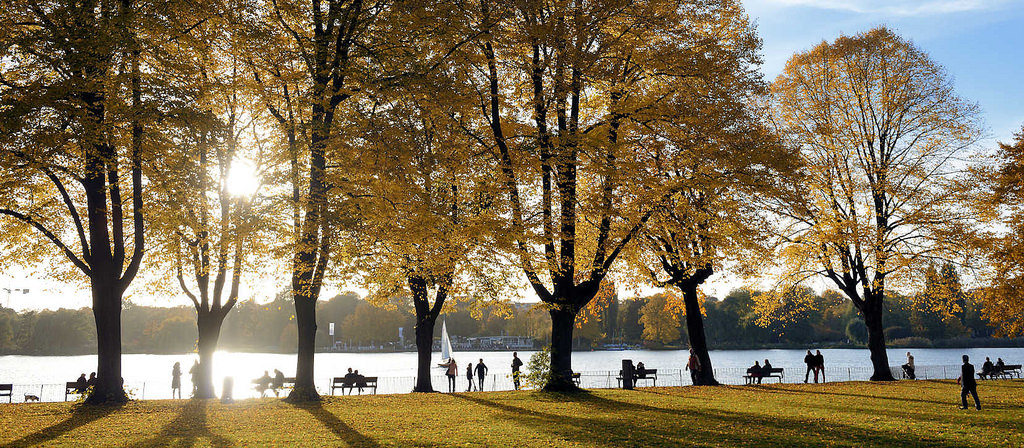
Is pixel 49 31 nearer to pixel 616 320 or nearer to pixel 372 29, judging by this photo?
pixel 372 29

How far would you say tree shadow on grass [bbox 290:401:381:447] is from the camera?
10.8 metres

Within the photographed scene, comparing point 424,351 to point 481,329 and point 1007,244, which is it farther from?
point 481,329

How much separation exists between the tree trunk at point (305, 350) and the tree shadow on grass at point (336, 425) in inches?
23.1

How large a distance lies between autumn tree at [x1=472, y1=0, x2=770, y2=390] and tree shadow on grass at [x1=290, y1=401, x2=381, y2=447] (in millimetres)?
6171

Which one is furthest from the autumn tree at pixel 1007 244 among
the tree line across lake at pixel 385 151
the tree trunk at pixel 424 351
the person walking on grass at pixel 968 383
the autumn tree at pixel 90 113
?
the autumn tree at pixel 90 113

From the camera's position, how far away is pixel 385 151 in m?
16.3

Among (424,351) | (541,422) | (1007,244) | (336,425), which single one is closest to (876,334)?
(1007,244)

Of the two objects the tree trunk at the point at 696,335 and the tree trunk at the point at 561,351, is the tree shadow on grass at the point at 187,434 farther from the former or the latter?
the tree trunk at the point at 696,335

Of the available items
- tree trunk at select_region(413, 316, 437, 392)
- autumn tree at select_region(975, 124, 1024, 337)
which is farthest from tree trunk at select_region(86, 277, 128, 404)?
autumn tree at select_region(975, 124, 1024, 337)

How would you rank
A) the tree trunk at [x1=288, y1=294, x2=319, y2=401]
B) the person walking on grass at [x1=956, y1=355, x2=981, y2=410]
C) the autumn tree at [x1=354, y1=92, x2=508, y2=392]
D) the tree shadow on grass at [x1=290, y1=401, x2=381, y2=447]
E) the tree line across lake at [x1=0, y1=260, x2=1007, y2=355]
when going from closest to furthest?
the tree shadow on grass at [x1=290, y1=401, x2=381, y2=447] → the person walking on grass at [x1=956, y1=355, x2=981, y2=410] → the autumn tree at [x1=354, y1=92, x2=508, y2=392] → the tree trunk at [x1=288, y1=294, x2=319, y2=401] → the tree line across lake at [x1=0, y1=260, x2=1007, y2=355]

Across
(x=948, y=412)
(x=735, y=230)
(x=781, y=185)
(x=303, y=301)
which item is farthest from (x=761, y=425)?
(x=303, y=301)

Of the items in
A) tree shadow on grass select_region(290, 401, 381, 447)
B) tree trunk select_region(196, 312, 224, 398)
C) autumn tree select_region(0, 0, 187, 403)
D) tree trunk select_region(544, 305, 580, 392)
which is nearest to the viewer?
tree shadow on grass select_region(290, 401, 381, 447)

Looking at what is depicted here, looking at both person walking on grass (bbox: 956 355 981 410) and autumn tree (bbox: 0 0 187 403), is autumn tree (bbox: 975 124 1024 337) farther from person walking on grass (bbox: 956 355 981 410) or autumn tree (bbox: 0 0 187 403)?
autumn tree (bbox: 0 0 187 403)

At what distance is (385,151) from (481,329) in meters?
116
